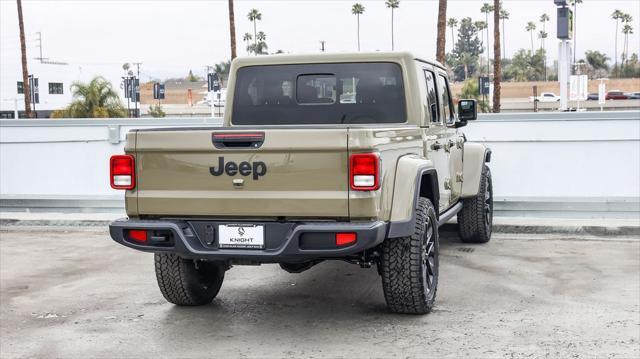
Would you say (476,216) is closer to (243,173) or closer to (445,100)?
(445,100)

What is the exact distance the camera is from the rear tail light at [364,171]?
580cm

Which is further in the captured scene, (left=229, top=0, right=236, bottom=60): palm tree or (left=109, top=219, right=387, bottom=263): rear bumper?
(left=229, top=0, right=236, bottom=60): palm tree

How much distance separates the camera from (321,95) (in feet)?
25.1

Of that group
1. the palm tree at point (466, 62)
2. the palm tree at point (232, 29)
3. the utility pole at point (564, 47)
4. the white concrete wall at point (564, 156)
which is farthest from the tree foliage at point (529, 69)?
the white concrete wall at point (564, 156)

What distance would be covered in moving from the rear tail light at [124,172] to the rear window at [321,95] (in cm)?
176

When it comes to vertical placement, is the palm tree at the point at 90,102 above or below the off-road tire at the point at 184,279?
above

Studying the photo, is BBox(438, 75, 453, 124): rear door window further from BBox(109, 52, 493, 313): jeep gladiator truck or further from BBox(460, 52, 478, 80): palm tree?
BBox(460, 52, 478, 80): palm tree

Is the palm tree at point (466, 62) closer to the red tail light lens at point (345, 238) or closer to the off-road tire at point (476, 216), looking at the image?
the off-road tire at point (476, 216)

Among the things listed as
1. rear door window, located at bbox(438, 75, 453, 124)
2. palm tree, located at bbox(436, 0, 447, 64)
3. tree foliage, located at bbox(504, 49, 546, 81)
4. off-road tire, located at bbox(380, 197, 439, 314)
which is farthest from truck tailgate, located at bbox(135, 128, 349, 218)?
tree foliage, located at bbox(504, 49, 546, 81)

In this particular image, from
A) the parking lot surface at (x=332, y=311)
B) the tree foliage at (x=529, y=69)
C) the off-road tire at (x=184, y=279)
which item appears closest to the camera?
the parking lot surface at (x=332, y=311)

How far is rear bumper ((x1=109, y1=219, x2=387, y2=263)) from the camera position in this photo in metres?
5.89

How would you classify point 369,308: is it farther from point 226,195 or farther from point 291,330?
point 226,195

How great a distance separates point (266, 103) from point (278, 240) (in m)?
2.08

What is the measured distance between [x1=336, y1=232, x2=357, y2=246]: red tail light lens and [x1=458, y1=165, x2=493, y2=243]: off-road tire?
4.39 m
